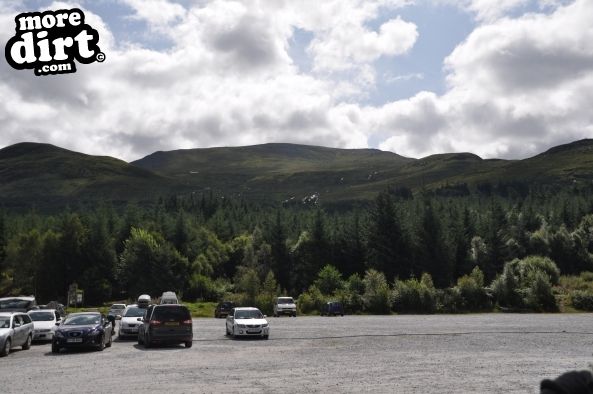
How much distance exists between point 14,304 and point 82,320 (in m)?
11.6

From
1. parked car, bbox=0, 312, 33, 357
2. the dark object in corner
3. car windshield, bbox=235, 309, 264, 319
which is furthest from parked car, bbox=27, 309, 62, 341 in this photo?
the dark object in corner

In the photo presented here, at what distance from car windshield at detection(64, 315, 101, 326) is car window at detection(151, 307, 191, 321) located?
259 centimetres

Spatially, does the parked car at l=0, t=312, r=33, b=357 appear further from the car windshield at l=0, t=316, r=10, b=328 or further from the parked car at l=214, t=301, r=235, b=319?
the parked car at l=214, t=301, r=235, b=319

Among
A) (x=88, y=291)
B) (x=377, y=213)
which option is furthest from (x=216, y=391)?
(x=88, y=291)

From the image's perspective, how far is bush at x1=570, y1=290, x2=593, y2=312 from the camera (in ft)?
219

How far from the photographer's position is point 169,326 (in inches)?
1014

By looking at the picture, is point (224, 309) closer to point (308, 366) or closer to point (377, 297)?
point (377, 297)

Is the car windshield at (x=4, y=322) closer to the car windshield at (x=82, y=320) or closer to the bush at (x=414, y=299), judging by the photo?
the car windshield at (x=82, y=320)

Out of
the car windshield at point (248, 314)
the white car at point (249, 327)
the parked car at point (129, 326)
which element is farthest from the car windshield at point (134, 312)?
the car windshield at point (248, 314)

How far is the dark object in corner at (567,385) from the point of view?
2988 mm

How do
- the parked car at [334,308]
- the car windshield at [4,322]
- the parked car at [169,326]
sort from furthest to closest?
the parked car at [334,308] → the parked car at [169,326] → the car windshield at [4,322]

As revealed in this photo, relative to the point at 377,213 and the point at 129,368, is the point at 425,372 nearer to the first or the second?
the point at 129,368

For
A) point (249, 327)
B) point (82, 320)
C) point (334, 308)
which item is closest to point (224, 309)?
point (334, 308)

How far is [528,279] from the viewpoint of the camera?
7388cm
